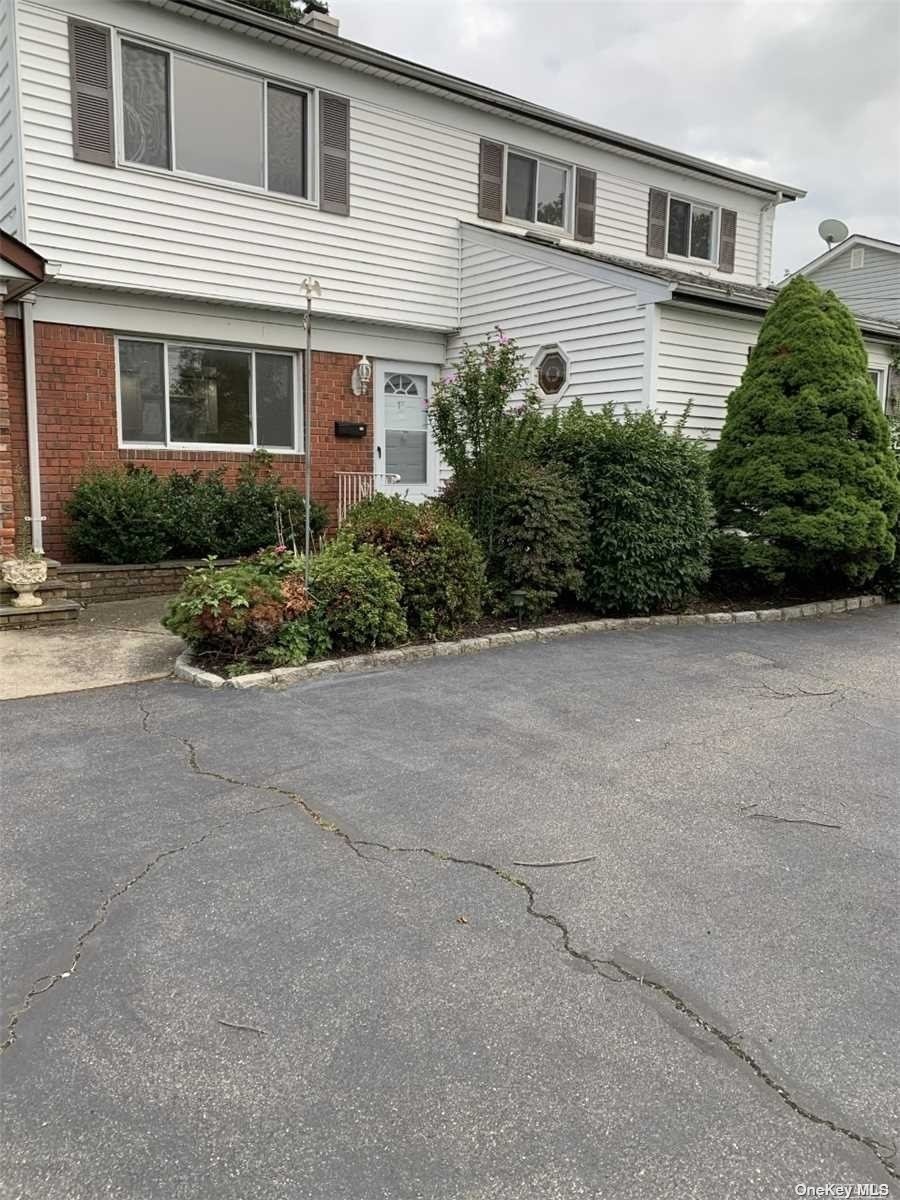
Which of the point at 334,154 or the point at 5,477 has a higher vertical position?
the point at 334,154

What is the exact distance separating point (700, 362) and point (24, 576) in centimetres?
791

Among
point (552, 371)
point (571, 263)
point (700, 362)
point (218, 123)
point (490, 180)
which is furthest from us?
point (490, 180)

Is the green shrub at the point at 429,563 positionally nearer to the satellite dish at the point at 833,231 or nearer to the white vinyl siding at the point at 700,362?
the white vinyl siding at the point at 700,362

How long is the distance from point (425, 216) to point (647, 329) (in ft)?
13.5

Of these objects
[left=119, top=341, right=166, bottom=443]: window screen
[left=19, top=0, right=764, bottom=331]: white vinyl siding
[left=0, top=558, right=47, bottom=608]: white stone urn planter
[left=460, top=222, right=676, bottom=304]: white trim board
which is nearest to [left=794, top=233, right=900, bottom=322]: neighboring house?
[left=19, top=0, right=764, bottom=331]: white vinyl siding

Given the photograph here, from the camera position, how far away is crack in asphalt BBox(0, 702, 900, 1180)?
7.06ft

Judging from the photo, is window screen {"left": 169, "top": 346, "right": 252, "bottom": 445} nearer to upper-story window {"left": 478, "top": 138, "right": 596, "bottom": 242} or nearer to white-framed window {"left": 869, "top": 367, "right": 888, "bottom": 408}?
upper-story window {"left": 478, "top": 138, "right": 596, "bottom": 242}

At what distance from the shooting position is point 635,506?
26.9 ft

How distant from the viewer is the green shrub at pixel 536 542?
7.91 meters

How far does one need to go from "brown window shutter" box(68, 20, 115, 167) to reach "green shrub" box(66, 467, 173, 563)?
141 inches

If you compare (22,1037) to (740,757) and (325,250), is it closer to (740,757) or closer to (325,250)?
(740,757)

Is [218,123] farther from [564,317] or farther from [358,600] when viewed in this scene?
[358,600]

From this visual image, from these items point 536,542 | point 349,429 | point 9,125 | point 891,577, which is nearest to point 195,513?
point 349,429
